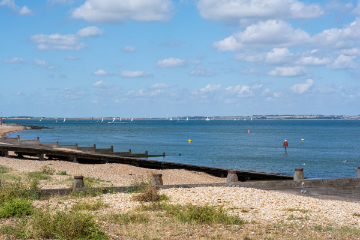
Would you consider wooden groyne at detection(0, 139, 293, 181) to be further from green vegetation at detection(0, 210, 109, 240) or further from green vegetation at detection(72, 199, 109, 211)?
green vegetation at detection(0, 210, 109, 240)

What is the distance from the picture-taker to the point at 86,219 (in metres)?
7.54

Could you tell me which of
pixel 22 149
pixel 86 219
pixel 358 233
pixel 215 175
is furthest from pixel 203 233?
pixel 22 149

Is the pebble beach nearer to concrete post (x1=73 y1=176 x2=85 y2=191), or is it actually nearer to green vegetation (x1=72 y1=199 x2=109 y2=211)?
green vegetation (x1=72 y1=199 x2=109 y2=211)

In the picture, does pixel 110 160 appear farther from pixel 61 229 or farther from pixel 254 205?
pixel 61 229

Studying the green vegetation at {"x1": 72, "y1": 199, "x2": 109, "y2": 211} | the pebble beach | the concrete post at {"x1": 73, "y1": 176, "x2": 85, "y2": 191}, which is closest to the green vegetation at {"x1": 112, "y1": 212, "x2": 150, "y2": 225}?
the pebble beach

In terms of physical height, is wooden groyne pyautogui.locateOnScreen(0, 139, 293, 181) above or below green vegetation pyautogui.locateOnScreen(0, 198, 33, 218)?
below

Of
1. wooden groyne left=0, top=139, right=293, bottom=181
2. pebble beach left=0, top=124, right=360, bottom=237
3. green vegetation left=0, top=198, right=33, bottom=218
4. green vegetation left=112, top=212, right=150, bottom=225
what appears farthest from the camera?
wooden groyne left=0, top=139, right=293, bottom=181

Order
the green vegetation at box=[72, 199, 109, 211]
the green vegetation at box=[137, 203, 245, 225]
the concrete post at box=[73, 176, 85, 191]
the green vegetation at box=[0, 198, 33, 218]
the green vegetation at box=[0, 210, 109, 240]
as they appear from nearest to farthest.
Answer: the green vegetation at box=[0, 210, 109, 240]
the green vegetation at box=[137, 203, 245, 225]
the green vegetation at box=[0, 198, 33, 218]
the green vegetation at box=[72, 199, 109, 211]
the concrete post at box=[73, 176, 85, 191]

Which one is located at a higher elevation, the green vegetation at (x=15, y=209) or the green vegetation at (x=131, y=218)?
the green vegetation at (x=15, y=209)

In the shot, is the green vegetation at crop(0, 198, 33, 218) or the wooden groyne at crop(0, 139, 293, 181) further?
Answer: the wooden groyne at crop(0, 139, 293, 181)

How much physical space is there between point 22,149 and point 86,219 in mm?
21227

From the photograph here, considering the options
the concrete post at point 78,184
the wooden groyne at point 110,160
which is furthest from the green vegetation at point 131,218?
the wooden groyne at point 110,160

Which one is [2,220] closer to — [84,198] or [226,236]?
[84,198]

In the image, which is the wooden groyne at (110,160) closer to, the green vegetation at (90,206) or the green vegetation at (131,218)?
the green vegetation at (90,206)
